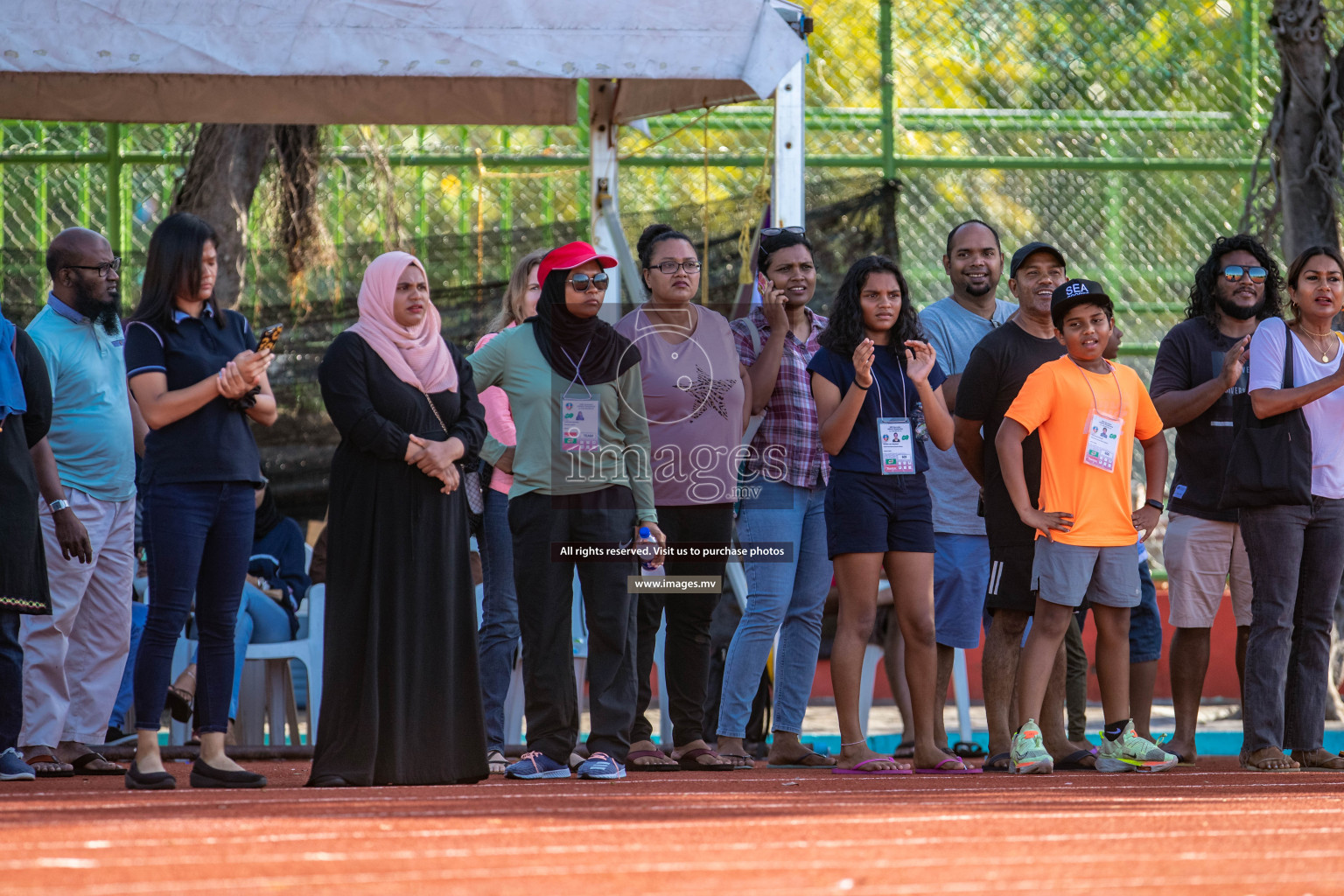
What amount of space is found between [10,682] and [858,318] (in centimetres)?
324

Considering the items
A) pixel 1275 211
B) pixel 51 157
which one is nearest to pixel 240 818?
pixel 1275 211

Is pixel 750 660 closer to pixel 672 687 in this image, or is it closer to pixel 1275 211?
pixel 672 687

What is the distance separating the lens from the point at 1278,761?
596 centimetres

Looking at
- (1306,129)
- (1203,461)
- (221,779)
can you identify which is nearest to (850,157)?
(1306,129)

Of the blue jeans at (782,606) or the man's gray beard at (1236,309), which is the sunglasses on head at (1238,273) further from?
the blue jeans at (782,606)

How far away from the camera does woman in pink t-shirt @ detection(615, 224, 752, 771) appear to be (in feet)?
19.7

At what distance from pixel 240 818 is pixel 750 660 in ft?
9.75

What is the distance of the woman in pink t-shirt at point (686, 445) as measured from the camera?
6.00 m

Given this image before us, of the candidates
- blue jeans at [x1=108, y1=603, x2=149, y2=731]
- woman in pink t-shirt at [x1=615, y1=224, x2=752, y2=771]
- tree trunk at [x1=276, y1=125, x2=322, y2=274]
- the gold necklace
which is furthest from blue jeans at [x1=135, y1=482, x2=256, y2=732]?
tree trunk at [x1=276, y1=125, x2=322, y2=274]

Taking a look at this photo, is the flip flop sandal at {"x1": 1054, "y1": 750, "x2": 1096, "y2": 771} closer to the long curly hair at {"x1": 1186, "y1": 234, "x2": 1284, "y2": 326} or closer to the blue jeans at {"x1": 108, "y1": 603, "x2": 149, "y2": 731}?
the long curly hair at {"x1": 1186, "y1": 234, "x2": 1284, "y2": 326}

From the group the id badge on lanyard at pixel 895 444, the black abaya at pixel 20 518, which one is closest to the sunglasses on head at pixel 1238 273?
the id badge on lanyard at pixel 895 444

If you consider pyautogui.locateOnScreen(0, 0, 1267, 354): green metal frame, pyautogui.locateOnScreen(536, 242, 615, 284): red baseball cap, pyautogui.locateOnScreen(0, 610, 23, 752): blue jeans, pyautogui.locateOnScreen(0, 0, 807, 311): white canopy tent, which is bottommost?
pyautogui.locateOnScreen(0, 610, 23, 752): blue jeans

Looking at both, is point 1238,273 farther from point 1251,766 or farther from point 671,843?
point 671,843

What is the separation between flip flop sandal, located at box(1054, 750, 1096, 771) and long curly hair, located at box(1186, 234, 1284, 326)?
1.78 meters
